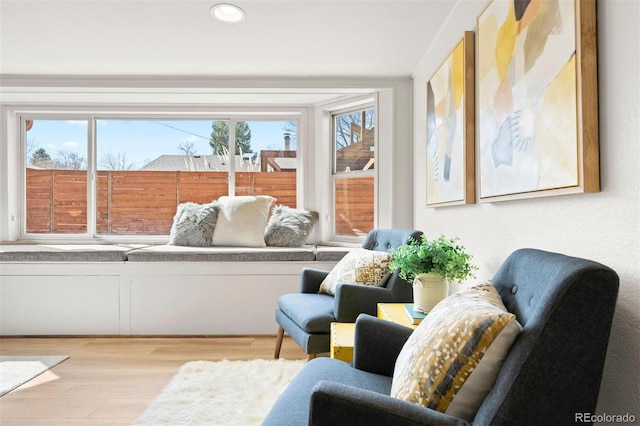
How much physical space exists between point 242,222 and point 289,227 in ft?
1.43

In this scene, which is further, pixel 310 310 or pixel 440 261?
pixel 310 310

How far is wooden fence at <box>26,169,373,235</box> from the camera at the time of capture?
13.5 ft

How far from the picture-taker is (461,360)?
984mm

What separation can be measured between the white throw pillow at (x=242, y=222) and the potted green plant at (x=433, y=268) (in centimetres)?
198

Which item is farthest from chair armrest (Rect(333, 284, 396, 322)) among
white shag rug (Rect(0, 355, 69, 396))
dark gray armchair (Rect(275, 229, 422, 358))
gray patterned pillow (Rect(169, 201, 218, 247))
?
white shag rug (Rect(0, 355, 69, 396))

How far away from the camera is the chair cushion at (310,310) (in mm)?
2357

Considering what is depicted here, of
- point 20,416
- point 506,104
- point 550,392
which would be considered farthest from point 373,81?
point 20,416

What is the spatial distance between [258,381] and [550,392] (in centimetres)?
186

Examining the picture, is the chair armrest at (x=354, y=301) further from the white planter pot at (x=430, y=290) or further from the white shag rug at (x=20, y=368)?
the white shag rug at (x=20, y=368)

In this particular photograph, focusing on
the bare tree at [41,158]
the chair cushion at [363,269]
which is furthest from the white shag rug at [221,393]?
the bare tree at [41,158]

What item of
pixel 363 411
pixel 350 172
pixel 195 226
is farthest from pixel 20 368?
Answer: pixel 350 172

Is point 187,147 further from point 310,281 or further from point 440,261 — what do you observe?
point 440,261

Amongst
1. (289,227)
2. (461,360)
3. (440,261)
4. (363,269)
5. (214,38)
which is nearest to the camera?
(461,360)

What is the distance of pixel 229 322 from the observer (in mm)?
3375
